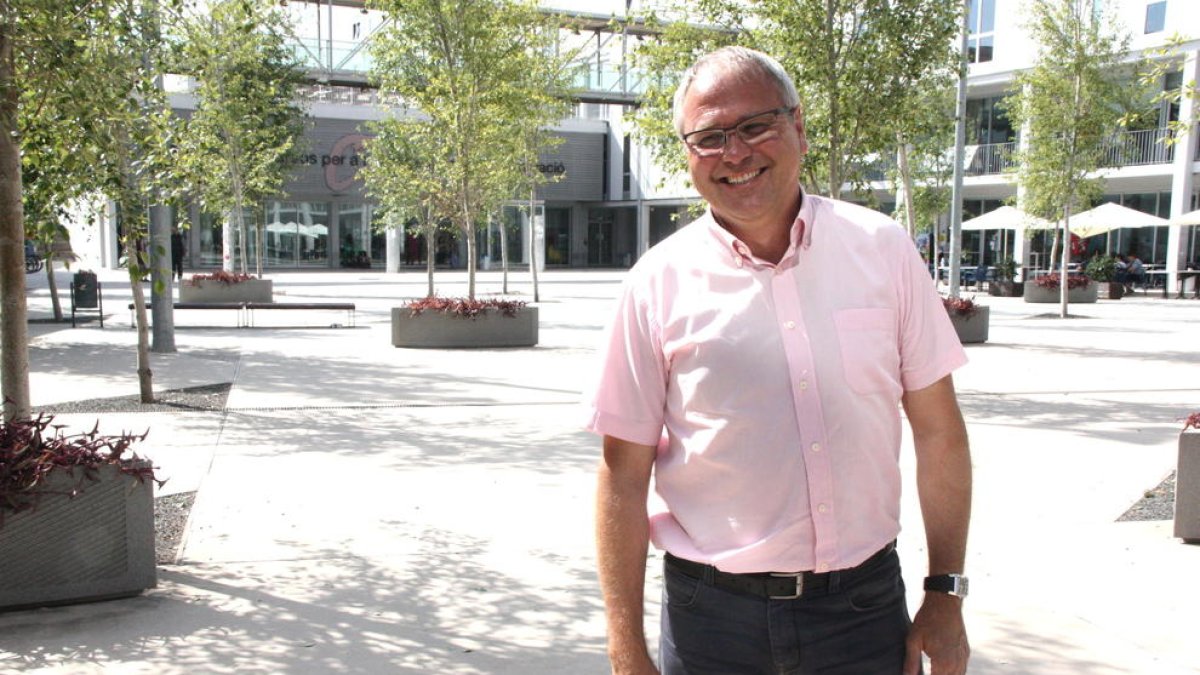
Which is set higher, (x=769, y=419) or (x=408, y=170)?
(x=408, y=170)

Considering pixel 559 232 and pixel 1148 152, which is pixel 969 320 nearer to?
pixel 1148 152

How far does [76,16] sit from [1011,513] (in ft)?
19.7

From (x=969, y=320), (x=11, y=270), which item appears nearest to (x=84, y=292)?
(x=11, y=270)

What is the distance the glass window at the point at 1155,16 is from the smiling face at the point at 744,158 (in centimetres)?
3524

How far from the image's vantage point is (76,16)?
6.08 meters

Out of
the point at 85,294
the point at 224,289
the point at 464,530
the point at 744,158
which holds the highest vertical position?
the point at 744,158

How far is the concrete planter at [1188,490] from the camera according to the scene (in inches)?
219

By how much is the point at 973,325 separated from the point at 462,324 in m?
7.75

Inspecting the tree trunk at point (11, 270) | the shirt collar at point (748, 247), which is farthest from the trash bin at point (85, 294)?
the shirt collar at point (748, 247)

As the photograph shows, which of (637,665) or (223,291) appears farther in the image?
(223,291)

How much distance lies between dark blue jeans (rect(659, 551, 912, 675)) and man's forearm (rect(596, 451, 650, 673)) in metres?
0.09

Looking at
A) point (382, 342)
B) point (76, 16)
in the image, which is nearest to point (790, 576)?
point (76, 16)

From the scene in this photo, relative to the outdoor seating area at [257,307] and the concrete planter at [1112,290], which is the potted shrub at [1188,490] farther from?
the concrete planter at [1112,290]

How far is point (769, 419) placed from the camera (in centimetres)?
202
